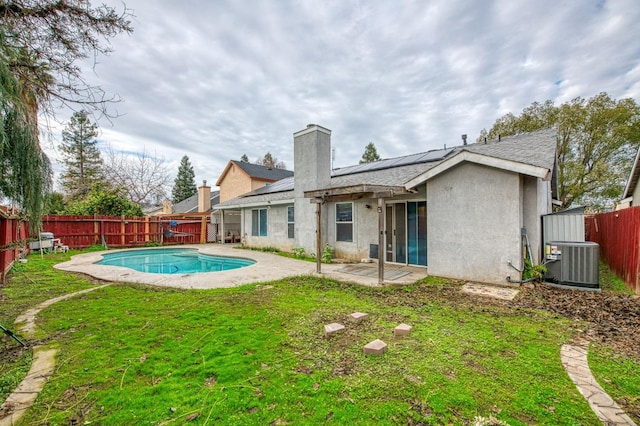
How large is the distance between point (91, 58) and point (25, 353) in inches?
163

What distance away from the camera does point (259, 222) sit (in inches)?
596

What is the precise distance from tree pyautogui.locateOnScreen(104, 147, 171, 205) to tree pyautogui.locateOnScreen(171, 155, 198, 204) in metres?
18.8

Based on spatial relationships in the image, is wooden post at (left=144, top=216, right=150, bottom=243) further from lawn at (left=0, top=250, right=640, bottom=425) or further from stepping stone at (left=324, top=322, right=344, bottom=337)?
stepping stone at (left=324, top=322, right=344, bottom=337)

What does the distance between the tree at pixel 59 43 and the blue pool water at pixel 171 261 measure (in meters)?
8.03

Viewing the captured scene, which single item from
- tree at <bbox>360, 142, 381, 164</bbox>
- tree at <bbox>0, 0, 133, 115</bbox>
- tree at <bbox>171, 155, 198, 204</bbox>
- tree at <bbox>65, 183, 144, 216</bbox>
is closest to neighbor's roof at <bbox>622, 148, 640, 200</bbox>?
tree at <bbox>0, 0, 133, 115</bbox>

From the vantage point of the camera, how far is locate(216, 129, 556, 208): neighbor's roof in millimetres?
6273

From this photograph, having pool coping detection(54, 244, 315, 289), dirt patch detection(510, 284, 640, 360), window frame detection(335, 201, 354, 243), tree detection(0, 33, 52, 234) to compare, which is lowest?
dirt patch detection(510, 284, 640, 360)

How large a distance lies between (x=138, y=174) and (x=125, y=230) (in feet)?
41.2

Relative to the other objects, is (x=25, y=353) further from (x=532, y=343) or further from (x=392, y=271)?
(x=392, y=271)

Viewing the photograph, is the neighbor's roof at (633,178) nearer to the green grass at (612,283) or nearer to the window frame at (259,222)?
the green grass at (612,283)

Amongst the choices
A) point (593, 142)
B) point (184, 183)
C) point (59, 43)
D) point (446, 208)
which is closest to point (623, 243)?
point (446, 208)

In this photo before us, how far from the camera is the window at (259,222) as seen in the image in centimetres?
1480

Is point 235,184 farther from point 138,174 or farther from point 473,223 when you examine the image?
point 473,223

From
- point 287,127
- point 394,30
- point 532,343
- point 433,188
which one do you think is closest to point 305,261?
point 433,188
